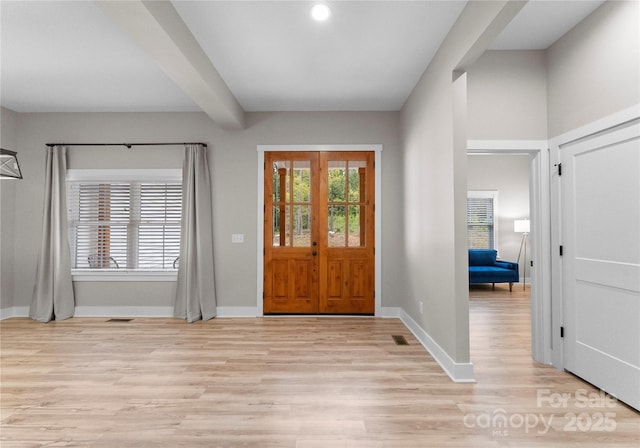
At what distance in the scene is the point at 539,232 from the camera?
3139mm

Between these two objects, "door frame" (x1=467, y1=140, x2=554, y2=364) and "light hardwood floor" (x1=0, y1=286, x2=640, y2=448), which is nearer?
"light hardwood floor" (x1=0, y1=286, x2=640, y2=448)

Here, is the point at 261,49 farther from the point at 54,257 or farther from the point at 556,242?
the point at 54,257

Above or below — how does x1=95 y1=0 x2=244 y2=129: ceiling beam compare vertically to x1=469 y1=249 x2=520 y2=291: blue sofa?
above

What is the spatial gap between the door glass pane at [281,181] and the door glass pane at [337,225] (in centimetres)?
68

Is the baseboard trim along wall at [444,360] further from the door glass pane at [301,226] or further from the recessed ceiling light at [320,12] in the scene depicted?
the recessed ceiling light at [320,12]

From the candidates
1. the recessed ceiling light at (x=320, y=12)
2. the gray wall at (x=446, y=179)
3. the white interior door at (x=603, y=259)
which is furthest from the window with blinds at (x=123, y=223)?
the white interior door at (x=603, y=259)

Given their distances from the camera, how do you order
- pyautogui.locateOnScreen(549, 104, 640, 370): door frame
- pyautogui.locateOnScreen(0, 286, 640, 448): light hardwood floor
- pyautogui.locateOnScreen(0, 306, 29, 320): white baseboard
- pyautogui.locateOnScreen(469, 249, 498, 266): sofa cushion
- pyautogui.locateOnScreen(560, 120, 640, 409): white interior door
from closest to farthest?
pyautogui.locateOnScreen(0, 286, 640, 448): light hardwood floor
pyautogui.locateOnScreen(560, 120, 640, 409): white interior door
pyautogui.locateOnScreen(549, 104, 640, 370): door frame
pyautogui.locateOnScreen(0, 306, 29, 320): white baseboard
pyautogui.locateOnScreen(469, 249, 498, 266): sofa cushion

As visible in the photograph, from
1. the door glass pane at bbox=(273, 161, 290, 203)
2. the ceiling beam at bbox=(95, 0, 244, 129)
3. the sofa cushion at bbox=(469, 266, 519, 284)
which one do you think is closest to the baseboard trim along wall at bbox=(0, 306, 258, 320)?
the door glass pane at bbox=(273, 161, 290, 203)

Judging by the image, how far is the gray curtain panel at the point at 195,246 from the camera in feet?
15.2

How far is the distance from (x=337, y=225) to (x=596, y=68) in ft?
10.3

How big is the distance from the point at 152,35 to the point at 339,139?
2.79 metres

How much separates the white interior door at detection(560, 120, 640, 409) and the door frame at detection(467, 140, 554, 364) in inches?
5.9

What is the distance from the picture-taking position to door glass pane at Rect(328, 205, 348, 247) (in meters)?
4.89

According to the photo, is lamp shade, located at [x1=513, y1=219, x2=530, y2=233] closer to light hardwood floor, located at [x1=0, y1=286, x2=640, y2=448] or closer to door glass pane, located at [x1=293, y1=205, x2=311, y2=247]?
light hardwood floor, located at [x1=0, y1=286, x2=640, y2=448]
